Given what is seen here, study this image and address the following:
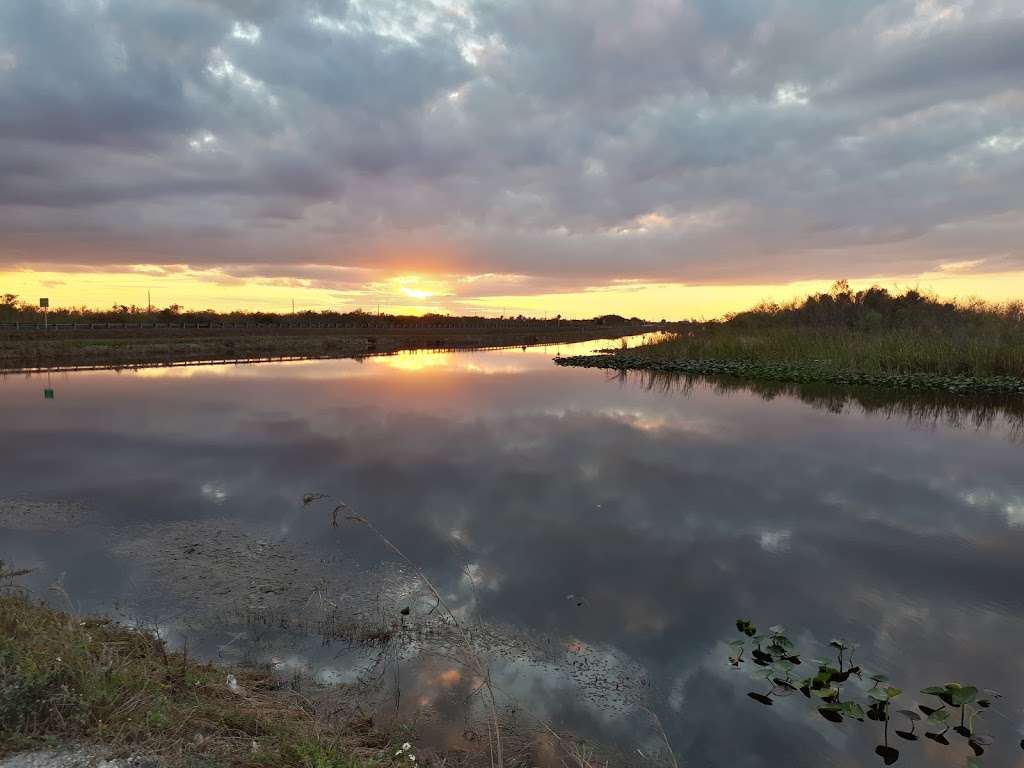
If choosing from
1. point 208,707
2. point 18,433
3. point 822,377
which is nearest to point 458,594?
point 208,707

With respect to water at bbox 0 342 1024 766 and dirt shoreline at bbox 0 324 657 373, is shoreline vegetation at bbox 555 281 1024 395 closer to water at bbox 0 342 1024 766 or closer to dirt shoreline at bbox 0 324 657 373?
water at bbox 0 342 1024 766

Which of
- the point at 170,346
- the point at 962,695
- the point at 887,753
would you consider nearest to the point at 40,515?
the point at 887,753

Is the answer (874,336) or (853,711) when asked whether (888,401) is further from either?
(853,711)

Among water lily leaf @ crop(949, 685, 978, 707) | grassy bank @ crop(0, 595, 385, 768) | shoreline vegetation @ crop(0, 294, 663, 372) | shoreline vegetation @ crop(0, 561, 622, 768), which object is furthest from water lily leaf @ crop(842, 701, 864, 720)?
shoreline vegetation @ crop(0, 294, 663, 372)

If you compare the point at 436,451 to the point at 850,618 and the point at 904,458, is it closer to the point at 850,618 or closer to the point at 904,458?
the point at 850,618

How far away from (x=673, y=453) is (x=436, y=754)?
12251 mm

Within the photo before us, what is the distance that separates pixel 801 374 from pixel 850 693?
28.1m

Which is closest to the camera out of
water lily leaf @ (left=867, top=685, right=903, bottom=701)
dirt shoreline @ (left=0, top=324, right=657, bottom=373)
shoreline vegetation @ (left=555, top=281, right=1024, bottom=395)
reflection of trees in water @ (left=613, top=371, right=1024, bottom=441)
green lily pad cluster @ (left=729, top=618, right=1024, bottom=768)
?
green lily pad cluster @ (left=729, top=618, right=1024, bottom=768)

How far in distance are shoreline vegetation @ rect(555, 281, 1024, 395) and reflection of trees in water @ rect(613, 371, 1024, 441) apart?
5.35ft

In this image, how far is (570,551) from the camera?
355 inches

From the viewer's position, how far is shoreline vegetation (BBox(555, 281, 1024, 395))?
28281mm

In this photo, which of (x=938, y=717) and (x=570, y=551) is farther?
(x=570, y=551)

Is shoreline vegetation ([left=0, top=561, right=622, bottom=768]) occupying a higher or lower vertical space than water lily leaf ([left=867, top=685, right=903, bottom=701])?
higher

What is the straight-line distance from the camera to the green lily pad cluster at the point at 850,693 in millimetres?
4992
